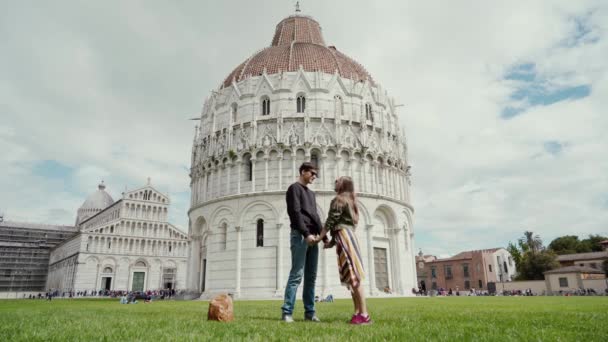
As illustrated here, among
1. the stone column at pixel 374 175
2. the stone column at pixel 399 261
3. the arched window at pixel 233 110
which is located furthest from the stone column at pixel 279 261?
the arched window at pixel 233 110

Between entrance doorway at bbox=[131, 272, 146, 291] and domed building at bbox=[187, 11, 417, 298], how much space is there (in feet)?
147

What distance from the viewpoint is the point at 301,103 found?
34250 millimetres

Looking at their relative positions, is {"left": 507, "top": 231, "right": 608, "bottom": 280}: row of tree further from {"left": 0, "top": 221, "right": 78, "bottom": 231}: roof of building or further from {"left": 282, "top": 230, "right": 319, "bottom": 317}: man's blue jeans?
{"left": 0, "top": 221, "right": 78, "bottom": 231}: roof of building

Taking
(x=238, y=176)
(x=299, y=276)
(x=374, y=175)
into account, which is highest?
(x=374, y=175)

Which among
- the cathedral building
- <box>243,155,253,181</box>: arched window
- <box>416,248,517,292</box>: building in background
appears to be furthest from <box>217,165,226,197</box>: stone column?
the cathedral building

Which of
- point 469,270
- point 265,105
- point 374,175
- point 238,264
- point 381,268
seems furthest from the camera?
point 469,270

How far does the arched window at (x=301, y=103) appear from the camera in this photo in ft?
112

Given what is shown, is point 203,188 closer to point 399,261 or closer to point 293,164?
point 293,164

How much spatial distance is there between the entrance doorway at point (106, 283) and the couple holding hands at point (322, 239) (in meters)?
74.8

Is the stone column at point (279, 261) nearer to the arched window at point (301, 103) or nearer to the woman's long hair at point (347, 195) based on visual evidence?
the arched window at point (301, 103)

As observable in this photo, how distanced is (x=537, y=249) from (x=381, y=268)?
5313 centimetres

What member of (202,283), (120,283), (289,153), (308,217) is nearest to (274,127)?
(289,153)

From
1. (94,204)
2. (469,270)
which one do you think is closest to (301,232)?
(469,270)

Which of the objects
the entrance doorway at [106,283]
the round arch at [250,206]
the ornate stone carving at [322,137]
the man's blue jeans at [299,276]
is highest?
the ornate stone carving at [322,137]
